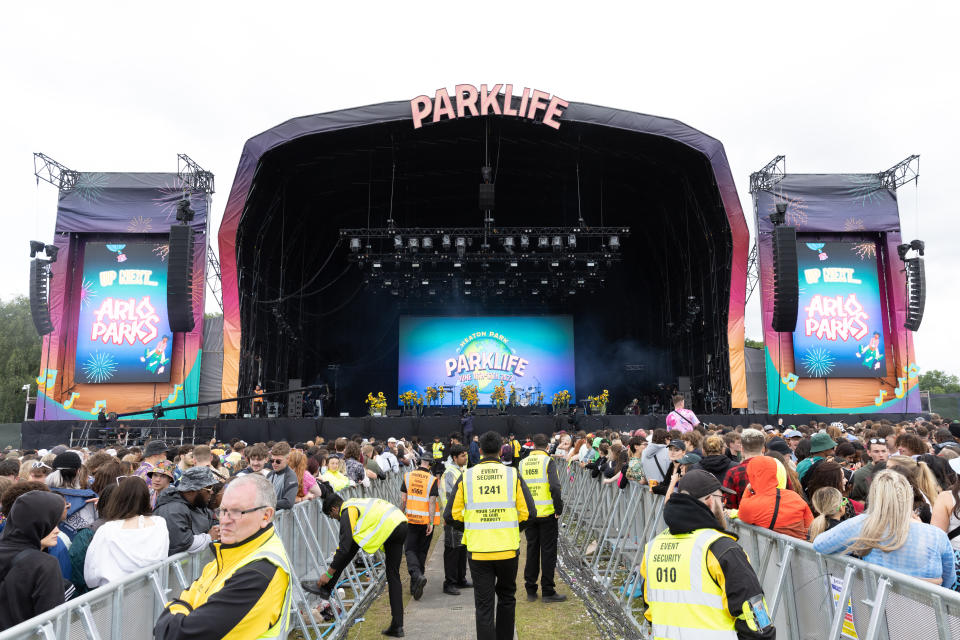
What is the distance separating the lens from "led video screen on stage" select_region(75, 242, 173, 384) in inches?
839

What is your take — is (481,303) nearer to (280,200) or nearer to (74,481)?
(280,200)

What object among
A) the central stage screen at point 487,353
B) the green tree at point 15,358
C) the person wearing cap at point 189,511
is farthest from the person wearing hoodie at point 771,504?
the green tree at point 15,358

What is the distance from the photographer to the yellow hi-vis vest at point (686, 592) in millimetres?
2705

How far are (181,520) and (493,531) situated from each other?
7.05ft

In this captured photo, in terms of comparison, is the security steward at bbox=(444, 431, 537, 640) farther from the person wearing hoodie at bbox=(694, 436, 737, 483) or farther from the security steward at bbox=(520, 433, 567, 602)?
the security steward at bbox=(520, 433, 567, 602)

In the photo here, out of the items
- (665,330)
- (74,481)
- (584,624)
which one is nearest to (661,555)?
(584,624)

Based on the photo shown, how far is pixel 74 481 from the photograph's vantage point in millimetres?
4707

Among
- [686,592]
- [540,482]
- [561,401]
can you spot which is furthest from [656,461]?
[561,401]

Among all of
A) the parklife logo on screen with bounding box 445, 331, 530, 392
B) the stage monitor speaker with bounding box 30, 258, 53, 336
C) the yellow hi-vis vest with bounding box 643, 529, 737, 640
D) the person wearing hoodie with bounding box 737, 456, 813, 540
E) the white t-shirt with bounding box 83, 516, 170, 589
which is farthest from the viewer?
the parklife logo on screen with bounding box 445, 331, 530, 392

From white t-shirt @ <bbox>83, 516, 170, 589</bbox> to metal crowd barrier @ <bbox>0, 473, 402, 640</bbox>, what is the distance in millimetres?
136

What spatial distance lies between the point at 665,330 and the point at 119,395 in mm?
20351

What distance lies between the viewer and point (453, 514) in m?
5.21

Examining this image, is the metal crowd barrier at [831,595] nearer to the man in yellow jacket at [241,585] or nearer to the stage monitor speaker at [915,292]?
the man in yellow jacket at [241,585]

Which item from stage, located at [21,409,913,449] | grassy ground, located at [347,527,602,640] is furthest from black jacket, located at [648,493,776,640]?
stage, located at [21,409,913,449]
